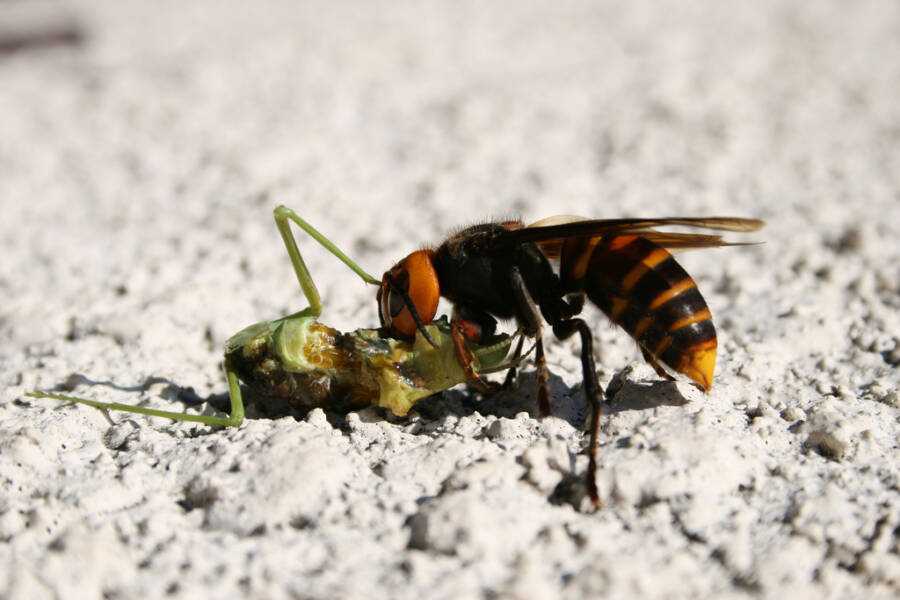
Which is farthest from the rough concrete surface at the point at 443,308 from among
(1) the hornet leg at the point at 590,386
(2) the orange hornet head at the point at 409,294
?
(2) the orange hornet head at the point at 409,294

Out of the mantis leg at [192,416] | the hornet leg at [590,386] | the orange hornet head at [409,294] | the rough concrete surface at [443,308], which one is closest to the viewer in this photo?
the rough concrete surface at [443,308]

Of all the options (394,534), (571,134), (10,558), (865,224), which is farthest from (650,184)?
(10,558)

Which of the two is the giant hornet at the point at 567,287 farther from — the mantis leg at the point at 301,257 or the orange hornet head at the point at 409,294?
the mantis leg at the point at 301,257

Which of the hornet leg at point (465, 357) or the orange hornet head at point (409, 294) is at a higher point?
the orange hornet head at point (409, 294)

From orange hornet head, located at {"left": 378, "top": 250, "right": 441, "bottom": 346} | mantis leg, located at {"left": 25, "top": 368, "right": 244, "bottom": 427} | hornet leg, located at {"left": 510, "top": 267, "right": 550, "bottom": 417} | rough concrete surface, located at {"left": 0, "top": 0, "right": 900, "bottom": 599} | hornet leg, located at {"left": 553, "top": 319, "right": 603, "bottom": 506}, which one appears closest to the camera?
rough concrete surface, located at {"left": 0, "top": 0, "right": 900, "bottom": 599}

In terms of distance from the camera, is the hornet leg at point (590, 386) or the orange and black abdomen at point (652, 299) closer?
the hornet leg at point (590, 386)

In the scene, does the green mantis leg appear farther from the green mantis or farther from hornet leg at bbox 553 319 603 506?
hornet leg at bbox 553 319 603 506

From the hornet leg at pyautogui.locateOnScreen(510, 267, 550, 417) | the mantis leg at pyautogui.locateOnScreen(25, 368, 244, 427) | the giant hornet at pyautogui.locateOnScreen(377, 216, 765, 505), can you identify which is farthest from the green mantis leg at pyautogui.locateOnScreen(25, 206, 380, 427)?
the hornet leg at pyautogui.locateOnScreen(510, 267, 550, 417)

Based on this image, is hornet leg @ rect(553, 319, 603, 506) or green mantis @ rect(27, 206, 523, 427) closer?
hornet leg @ rect(553, 319, 603, 506)
